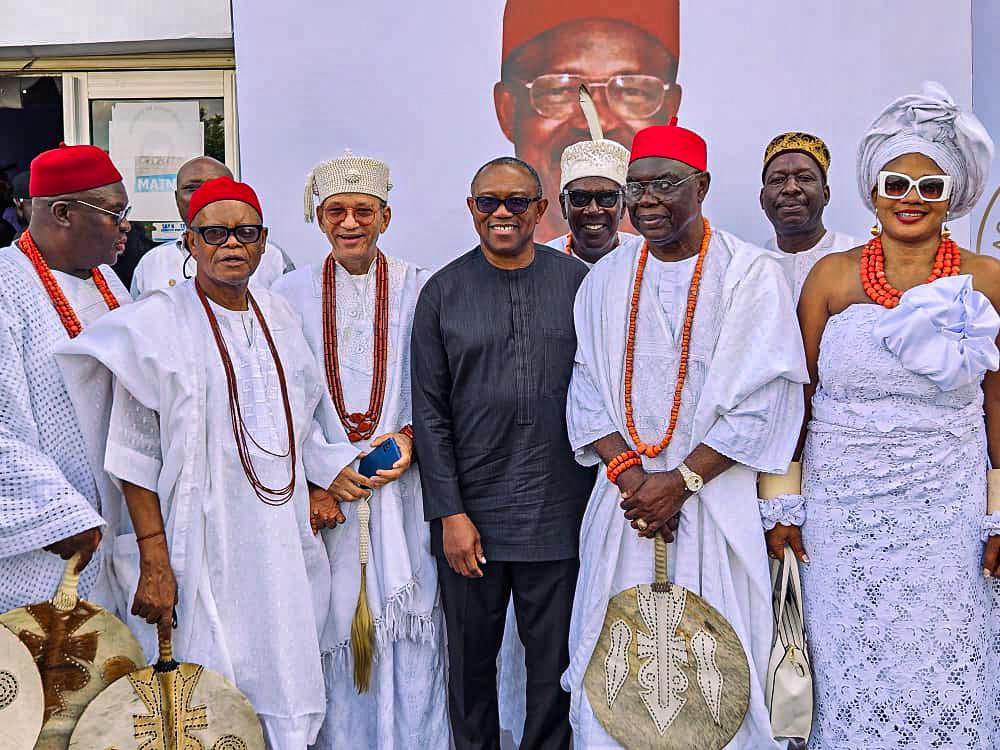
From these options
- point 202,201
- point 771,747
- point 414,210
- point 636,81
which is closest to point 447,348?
point 202,201

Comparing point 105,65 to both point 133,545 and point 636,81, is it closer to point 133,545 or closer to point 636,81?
point 636,81

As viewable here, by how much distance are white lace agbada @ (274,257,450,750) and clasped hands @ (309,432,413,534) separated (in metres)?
0.06

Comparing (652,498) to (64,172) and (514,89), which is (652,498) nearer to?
(64,172)

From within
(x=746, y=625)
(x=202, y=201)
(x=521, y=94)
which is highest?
(x=521, y=94)

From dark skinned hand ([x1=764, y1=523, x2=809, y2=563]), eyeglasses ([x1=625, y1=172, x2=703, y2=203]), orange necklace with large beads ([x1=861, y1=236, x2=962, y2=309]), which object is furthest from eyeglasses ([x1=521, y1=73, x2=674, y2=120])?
dark skinned hand ([x1=764, y1=523, x2=809, y2=563])

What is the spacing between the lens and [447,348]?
3.57m

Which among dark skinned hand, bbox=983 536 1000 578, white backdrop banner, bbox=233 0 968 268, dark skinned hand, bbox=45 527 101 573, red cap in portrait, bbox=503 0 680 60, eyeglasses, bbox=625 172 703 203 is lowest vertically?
dark skinned hand, bbox=983 536 1000 578

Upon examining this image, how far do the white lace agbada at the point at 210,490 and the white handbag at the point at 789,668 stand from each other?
142 centimetres

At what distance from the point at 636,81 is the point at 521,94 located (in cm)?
60

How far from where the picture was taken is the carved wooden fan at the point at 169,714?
3.01 meters

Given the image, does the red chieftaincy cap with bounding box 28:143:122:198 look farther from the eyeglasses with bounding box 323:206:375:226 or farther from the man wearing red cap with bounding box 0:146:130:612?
the eyeglasses with bounding box 323:206:375:226

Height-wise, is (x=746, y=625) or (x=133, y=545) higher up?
(x=133, y=545)

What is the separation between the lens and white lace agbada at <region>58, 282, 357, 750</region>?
315 centimetres

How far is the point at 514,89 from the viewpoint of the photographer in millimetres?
5477
